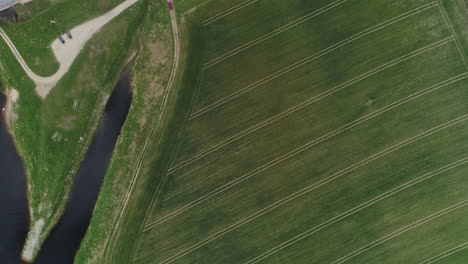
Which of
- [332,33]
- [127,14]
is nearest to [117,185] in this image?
[127,14]

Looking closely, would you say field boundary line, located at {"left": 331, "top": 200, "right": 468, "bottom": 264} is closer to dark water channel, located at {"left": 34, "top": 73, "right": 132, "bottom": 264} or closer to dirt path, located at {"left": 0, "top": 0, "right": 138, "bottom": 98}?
dark water channel, located at {"left": 34, "top": 73, "right": 132, "bottom": 264}

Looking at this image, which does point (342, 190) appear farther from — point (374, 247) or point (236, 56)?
point (236, 56)

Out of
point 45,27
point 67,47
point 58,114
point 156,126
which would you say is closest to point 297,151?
point 156,126

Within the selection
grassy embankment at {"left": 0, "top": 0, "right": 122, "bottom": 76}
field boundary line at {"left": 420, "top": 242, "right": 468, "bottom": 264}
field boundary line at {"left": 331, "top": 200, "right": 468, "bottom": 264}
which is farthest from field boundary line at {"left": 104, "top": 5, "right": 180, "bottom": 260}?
field boundary line at {"left": 420, "top": 242, "right": 468, "bottom": 264}

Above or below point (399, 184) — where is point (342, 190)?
above

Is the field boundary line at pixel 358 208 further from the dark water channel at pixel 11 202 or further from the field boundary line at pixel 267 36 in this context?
the dark water channel at pixel 11 202

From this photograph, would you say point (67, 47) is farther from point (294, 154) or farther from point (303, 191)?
point (303, 191)
